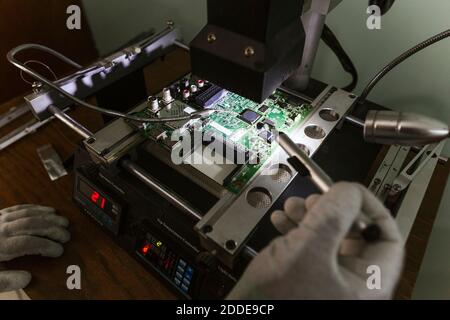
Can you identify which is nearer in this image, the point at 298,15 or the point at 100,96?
the point at 298,15

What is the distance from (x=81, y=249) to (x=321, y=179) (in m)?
0.66

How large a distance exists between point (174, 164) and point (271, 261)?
427 millimetres

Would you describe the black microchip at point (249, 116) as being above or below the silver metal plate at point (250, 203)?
above

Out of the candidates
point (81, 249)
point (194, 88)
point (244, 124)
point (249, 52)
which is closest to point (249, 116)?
point (244, 124)

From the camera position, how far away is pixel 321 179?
1.60ft

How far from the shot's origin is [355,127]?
0.86m

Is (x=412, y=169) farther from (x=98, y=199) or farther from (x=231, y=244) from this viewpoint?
(x=98, y=199)

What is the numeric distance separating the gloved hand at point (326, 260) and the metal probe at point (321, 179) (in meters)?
0.01

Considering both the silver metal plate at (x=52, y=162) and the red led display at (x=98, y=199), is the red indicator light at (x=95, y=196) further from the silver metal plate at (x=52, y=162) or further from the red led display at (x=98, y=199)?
the silver metal plate at (x=52, y=162)

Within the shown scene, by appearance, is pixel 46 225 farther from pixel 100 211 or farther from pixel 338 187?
pixel 338 187

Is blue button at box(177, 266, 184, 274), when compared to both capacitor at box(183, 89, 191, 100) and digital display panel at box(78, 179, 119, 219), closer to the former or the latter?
digital display panel at box(78, 179, 119, 219)

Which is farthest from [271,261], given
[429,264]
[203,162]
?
[429,264]

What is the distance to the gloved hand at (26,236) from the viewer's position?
0.75m

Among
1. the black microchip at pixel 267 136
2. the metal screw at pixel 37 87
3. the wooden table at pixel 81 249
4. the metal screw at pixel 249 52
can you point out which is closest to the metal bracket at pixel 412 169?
the wooden table at pixel 81 249
